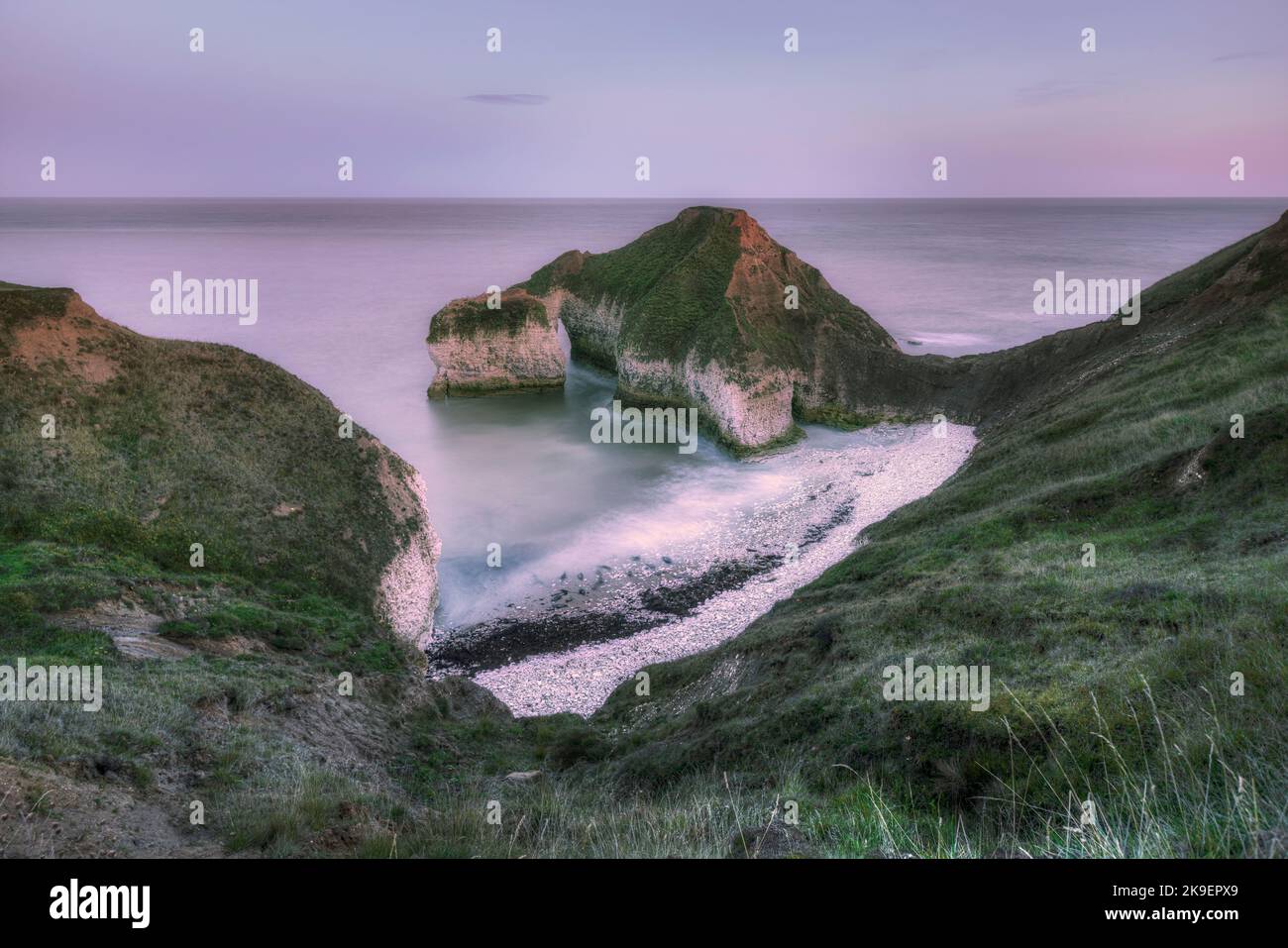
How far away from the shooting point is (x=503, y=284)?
381ft

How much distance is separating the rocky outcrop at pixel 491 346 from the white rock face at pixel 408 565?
Answer: 1290 inches

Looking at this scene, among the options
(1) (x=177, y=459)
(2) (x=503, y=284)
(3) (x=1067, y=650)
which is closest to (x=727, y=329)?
(1) (x=177, y=459)

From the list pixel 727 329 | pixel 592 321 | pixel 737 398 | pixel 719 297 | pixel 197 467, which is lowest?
pixel 197 467

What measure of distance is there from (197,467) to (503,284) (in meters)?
98.1

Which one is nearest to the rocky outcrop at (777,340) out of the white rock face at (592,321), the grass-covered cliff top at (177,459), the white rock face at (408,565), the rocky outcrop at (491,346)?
the white rock face at (592,321)

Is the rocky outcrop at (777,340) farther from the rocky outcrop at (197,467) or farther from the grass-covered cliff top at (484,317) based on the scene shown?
the rocky outcrop at (197,467)

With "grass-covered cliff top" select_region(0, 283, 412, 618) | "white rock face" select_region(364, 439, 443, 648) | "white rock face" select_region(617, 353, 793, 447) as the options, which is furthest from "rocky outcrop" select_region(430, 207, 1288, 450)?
"grass-covered cliff top" select_region(0, 283, 412, 618)

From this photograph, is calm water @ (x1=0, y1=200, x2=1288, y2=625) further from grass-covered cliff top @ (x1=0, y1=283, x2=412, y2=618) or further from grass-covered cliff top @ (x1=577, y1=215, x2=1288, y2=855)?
grass-covered cliff top @ (x1=577, y1=215, x2=1288, y2=855)

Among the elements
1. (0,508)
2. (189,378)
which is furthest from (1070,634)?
(189,378)

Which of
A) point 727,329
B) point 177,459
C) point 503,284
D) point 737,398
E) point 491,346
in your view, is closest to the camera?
point 177,459

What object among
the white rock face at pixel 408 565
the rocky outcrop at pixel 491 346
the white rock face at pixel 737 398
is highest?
the rocky outcrop at pixel 491 346

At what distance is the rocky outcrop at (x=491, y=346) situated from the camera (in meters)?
60.0

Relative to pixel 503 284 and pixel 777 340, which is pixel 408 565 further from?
pixel 503 284

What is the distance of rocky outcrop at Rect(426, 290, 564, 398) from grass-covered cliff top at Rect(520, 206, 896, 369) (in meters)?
8.09
